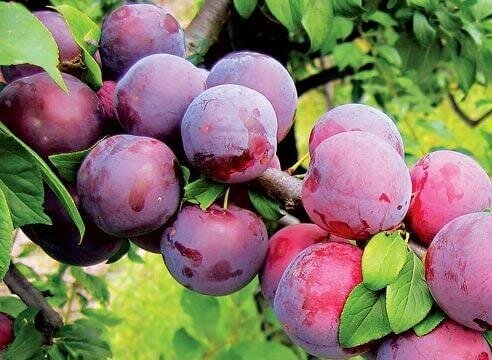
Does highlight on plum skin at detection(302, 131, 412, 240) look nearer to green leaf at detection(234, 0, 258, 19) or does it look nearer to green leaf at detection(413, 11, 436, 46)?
green leaf at detection(234, 0, 258, 19)

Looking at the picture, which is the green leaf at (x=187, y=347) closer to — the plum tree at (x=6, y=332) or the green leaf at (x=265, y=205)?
the plum tree at (x=6, y=332)

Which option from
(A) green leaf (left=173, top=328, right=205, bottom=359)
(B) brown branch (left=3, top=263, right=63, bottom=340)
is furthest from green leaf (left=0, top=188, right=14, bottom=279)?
(A) green leaf (left=173, top=328, right=205, bottom=359)

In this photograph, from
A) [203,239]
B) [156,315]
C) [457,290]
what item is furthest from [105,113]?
[156,315]

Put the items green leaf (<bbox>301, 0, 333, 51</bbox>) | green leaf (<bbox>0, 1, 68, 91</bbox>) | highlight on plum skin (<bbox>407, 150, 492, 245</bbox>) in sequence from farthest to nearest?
green leaf (<bbox>301, 0, 333, 51</bbox>) < highlight on plum skin (<bbox>407, 150, 492, 245</bbox>) < green leaf (<bbox>0, 1, 68, 91</bbox>)

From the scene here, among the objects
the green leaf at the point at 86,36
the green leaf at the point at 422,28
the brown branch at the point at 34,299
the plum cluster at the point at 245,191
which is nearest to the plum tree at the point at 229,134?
the plum cluster at the point at 245,191

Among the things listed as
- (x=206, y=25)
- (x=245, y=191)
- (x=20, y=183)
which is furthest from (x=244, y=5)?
(x=20, y=183)

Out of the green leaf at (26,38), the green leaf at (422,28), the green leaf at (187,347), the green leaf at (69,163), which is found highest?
the green leaf at (26,38)
